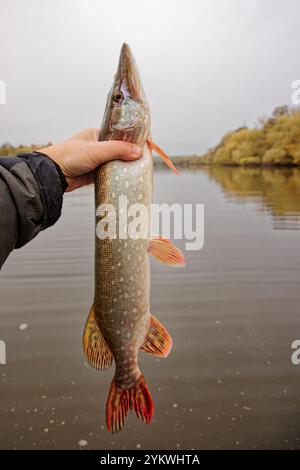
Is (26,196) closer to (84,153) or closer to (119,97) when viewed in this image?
(84,153)

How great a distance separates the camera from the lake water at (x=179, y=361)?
3865 millimetres

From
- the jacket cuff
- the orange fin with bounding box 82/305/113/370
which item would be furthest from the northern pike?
the jacket cuff

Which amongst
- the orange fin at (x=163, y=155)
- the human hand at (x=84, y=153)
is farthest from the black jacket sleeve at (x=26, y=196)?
the orange fin at (x=163, y=155)

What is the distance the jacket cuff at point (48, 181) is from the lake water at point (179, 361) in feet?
8.11

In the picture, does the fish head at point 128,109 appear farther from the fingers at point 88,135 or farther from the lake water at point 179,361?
the lake water at point 179,361

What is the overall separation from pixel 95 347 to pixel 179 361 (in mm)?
2853

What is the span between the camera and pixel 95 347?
2447mm

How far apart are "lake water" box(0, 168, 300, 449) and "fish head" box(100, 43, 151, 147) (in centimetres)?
290

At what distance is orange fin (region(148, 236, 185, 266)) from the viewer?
242 centimetres

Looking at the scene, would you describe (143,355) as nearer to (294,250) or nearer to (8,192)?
(8,192)

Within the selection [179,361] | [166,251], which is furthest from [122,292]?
[179,361]

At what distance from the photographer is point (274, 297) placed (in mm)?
7477

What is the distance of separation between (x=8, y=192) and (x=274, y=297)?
20.5 feet
